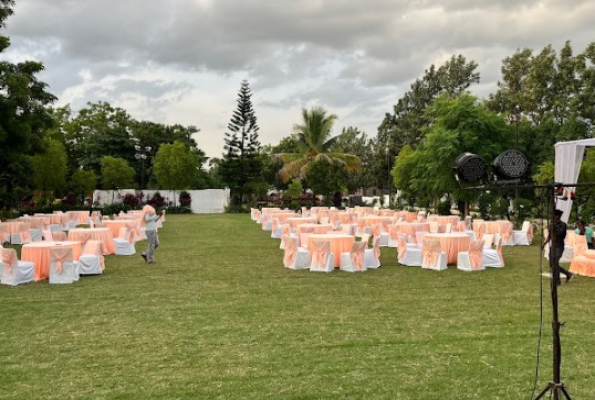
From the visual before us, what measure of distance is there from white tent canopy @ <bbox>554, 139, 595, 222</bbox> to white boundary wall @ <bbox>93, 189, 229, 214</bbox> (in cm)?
2832

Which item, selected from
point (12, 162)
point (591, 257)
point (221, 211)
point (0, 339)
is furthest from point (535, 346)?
point (221, 211)

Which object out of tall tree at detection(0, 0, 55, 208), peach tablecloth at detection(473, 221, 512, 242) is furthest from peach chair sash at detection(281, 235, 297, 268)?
tall tree at detection(0, 0, 55, 208)

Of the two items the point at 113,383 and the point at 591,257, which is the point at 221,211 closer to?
the point at 591,257

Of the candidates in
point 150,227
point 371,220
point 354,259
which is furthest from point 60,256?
point 371,220

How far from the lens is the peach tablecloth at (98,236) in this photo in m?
13.4

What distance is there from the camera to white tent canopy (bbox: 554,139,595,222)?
44.5 ft

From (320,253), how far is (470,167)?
276 inches

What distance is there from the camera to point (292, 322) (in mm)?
6746

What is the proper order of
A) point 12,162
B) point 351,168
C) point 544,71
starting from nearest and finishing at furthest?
1. point 12,162
2. point 544,71
3. point 351,168

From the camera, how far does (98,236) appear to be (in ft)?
45.3

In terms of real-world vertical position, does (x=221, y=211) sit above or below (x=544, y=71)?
below

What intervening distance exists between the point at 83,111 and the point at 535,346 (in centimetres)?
4935

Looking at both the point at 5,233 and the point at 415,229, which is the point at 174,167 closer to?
the point at 5,233

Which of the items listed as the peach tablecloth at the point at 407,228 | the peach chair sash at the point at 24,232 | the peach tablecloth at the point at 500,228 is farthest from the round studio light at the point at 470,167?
the peach chair sash at the point at 24,232
